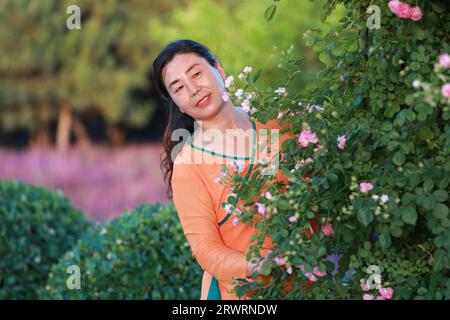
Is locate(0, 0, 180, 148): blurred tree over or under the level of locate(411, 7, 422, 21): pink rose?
over

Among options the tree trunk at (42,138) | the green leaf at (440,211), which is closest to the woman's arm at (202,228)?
the green leaf at (440,211)

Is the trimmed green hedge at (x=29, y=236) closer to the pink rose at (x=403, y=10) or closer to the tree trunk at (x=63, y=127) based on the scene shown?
the pink rose at (x=403, y=10)

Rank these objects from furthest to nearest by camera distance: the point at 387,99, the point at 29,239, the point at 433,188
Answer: the point at 29,239 < the point at 387,99 < the point at 433,188

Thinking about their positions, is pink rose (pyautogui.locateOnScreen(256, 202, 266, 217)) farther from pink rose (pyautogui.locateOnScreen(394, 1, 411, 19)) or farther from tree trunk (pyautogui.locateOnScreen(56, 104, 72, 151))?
tree trunk (pyautogui.locateOnScreen(56, 104, 72, 151))

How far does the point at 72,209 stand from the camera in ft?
15.1

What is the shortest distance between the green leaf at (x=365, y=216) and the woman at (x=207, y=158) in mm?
436

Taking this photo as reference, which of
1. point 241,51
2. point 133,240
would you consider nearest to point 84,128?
point 241,51

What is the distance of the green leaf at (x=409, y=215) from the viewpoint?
165 cm

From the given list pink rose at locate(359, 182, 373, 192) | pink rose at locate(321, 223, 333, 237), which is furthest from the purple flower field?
pink rose at locate(359, 182, 373, 192)

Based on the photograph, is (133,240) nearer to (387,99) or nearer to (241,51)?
(387,99)

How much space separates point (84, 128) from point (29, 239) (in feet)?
31.4

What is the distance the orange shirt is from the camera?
208cm

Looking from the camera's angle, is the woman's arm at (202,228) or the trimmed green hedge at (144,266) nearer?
the woman's arm at (202,228)

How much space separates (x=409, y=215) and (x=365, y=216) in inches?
3.8
